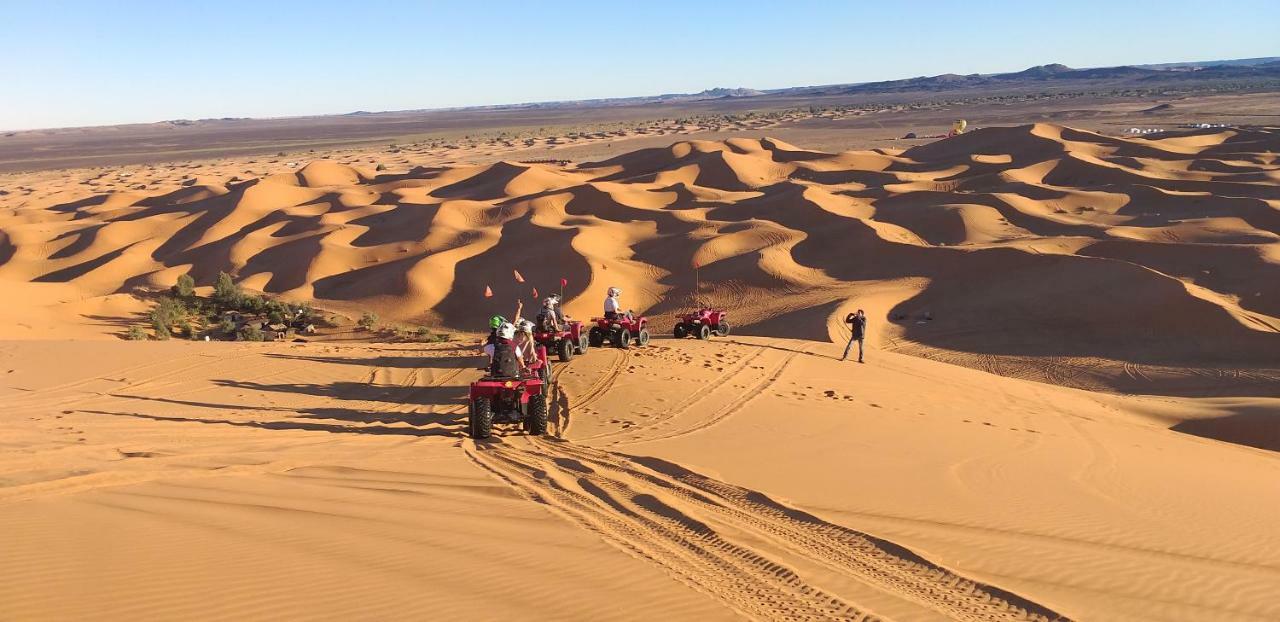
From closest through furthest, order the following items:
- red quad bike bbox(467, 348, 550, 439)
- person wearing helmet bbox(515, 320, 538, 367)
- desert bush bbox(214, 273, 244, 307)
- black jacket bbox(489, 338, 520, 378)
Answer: red quad bike bbox(467, 348, 550, 439), black jacket bbox(489, 338, 520, 378), person wearing helmet bbox(515, 320, 538, 367), desert bush bbox(214, 273, 244, 307)

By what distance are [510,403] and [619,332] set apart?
18.4ft

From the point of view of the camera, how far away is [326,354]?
15586mm

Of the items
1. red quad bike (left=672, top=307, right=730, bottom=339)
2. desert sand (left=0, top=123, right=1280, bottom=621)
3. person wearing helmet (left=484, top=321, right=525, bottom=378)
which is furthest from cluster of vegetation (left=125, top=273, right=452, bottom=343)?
person wearing helmet (left=484, top=321, right=525, bottom=378)

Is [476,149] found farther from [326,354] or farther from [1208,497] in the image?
[1208,497]

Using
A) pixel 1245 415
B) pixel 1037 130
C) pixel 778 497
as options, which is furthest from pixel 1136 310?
pixel 1037 130

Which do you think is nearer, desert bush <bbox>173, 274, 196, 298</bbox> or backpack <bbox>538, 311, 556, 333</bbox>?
backpack <bbox>538, 311, 556, 333</bbox>

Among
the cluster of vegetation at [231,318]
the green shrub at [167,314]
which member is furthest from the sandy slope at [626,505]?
the green shrub at [167,314]

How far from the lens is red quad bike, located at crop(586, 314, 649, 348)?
608 inches

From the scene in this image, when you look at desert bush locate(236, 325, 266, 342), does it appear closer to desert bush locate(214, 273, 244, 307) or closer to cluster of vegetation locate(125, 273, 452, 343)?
cluster of vegetation locate(125, 273, 452, 343)

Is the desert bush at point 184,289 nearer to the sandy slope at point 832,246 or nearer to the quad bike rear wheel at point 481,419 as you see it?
the sandy slope at point 832,246

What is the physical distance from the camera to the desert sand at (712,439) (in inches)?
211

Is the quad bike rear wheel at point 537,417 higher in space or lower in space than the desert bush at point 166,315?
higher

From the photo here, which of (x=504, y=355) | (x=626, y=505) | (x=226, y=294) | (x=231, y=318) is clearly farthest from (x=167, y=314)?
(x=626, y=505)

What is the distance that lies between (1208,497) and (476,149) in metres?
85.2
